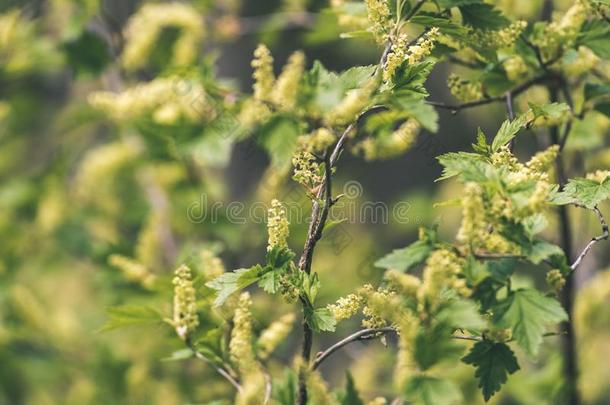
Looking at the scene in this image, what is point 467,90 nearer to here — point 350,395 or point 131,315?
point 350,395

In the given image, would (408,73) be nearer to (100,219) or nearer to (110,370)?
(110,370)

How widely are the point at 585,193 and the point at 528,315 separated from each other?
361 millimetres

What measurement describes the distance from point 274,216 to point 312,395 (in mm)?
404

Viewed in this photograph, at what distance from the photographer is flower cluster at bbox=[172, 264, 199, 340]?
5.83 ft

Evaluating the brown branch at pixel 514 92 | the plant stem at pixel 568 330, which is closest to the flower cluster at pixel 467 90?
the brown branch at pixel 514 92

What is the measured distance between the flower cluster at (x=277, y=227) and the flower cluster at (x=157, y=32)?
5.91 feet

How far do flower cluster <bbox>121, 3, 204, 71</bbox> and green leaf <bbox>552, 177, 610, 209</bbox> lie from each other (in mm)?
2029

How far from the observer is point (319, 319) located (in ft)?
5.25

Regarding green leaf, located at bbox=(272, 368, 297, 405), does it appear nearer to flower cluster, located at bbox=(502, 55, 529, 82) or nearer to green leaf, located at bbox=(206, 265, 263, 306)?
green leaf, located at bbox=(206, 265, 263, 306)

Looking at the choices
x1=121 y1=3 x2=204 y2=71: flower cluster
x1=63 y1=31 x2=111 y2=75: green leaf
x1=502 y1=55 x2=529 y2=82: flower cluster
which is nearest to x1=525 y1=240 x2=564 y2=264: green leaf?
x1=502 y1=55 x2=529 y2=82: flower cluster

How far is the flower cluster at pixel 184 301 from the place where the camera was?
178 centimetres

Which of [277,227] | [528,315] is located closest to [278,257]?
[277,227]

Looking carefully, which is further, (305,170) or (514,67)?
(514,67)

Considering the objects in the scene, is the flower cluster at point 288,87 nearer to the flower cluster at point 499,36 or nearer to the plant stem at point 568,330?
the flower cluster at point 499,36
